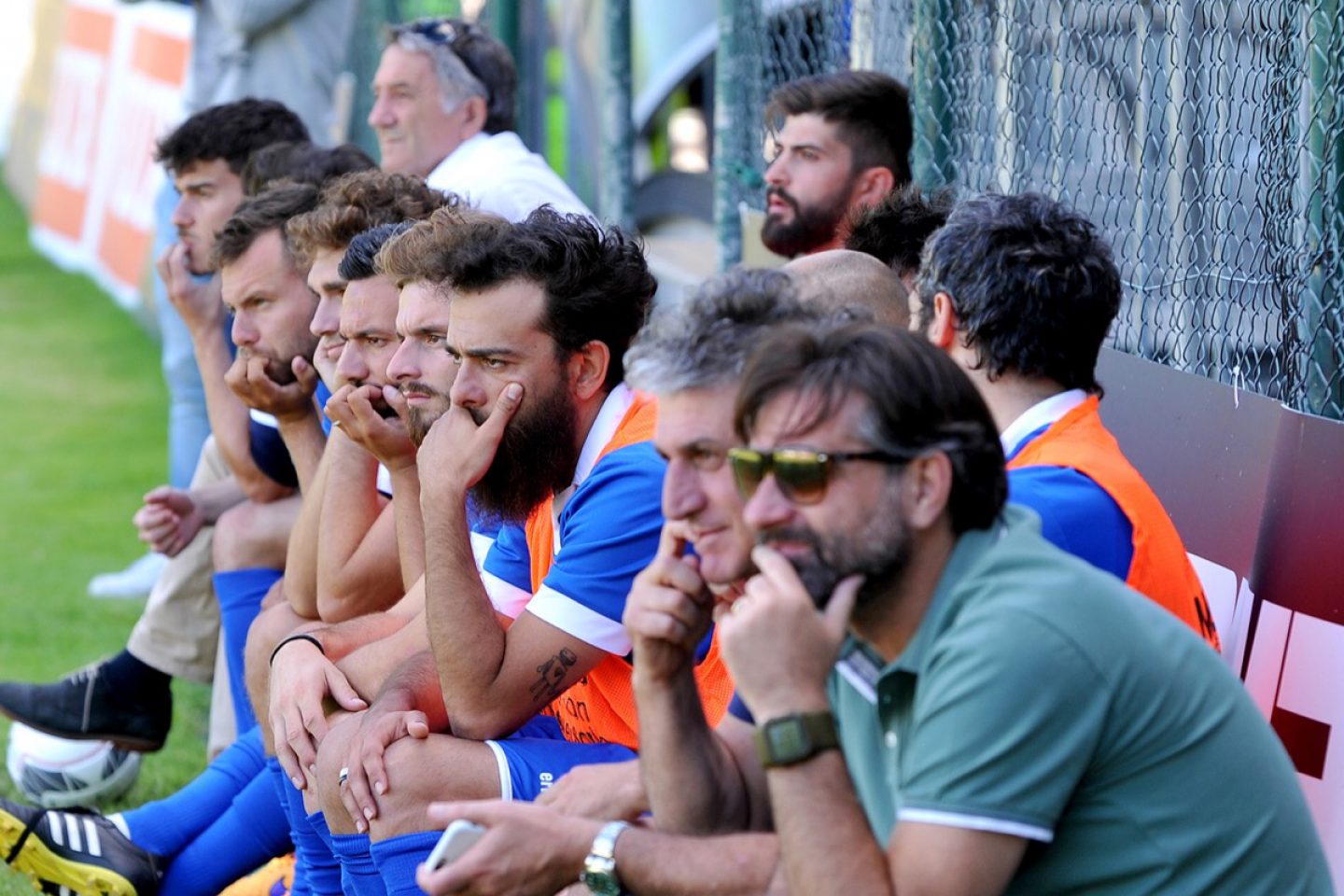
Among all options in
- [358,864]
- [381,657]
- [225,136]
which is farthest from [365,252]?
[225,136]

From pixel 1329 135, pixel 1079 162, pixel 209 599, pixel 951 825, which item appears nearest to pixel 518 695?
pixel 951 825

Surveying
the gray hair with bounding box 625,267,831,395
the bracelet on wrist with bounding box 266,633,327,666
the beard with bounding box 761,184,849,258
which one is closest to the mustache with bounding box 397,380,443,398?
the bracelet on wrist with bounding box 266,633,327,666

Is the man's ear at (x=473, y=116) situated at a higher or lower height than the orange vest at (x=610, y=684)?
higher

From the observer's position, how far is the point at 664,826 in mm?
2443

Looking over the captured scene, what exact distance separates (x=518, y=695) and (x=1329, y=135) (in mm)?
1707

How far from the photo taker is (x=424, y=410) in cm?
352

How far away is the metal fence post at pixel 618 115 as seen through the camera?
6.85 metres

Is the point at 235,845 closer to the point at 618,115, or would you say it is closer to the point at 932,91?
the point at 932,91

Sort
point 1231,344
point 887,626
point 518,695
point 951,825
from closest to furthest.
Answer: point 951,825
point 887,626
point 518,695
point 1231,344

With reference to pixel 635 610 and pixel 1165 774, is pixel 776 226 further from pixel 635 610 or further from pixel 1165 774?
pixel 1165 774

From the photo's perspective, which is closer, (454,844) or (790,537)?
(790,537)

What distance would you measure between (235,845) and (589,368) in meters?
1.61

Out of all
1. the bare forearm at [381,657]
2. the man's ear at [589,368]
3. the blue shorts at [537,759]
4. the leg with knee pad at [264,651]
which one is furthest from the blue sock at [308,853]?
the man's ear at [589,368]

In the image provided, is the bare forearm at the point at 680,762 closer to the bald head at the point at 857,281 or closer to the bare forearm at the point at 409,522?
the bald head at the point at 857,281
